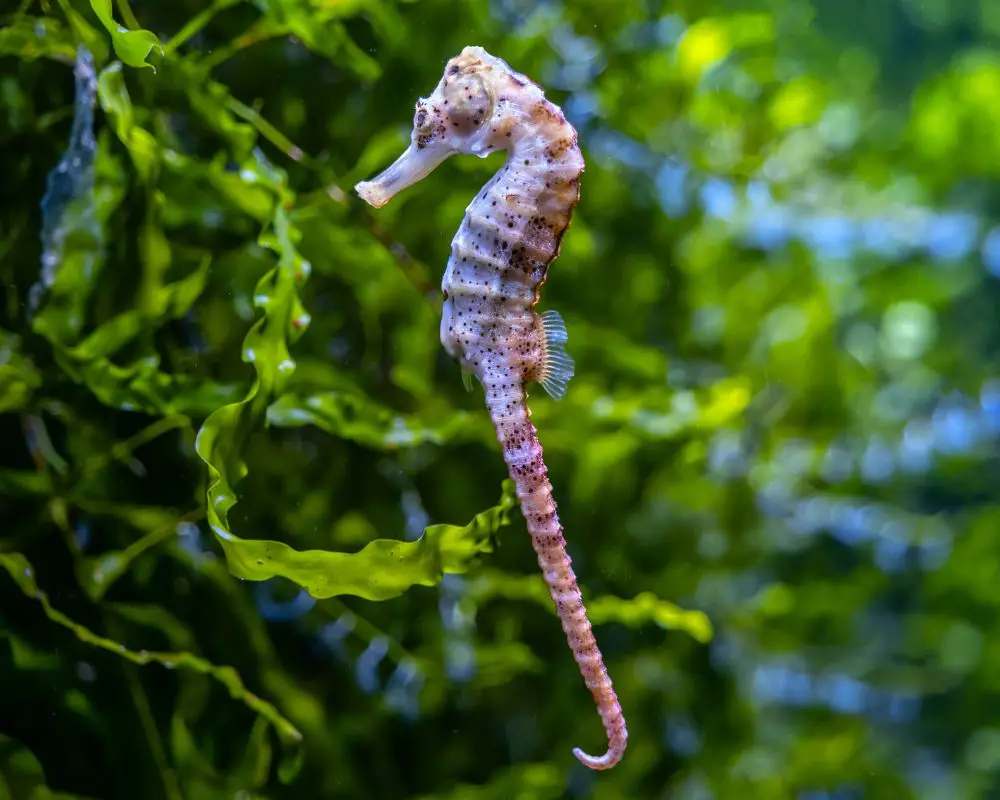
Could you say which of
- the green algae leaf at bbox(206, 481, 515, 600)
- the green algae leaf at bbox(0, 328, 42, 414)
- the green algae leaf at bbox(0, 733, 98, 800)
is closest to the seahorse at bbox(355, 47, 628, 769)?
the green algae leaf at bbox(206, 481, 515, 600)

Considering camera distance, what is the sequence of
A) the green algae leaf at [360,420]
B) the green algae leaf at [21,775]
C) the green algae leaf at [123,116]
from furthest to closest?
the green algae leaf at [21,775]
the green algae leaf at [360,420]
the green algae leaf at [123,116]

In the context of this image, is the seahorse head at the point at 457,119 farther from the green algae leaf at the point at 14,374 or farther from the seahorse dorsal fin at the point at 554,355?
the green algae leaf at the point at 14,374

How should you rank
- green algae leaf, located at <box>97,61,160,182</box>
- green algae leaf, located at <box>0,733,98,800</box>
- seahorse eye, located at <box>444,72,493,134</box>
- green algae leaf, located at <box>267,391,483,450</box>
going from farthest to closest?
green algae leaf, located at <box>0,733,98,800</box> → green algae leaf, located at <box>267,391,483,450</box> → green algae leaf, located at <box>97,61,160,182</box> → seahorse eye, located at <box>444,72,493,134</box>

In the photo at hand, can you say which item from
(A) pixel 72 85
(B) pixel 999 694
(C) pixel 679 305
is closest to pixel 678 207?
(C) pixel 679 305

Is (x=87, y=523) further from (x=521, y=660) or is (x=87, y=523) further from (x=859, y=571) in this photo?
(x=859, y=571)

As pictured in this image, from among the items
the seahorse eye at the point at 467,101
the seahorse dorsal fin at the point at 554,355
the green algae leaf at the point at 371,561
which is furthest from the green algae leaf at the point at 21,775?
the seahorse eye at the point at 467,101

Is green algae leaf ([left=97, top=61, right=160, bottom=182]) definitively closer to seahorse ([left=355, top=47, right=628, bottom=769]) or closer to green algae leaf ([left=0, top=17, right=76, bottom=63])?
green algae leaf ([left=0, top=17, right=76, bottom=63])
